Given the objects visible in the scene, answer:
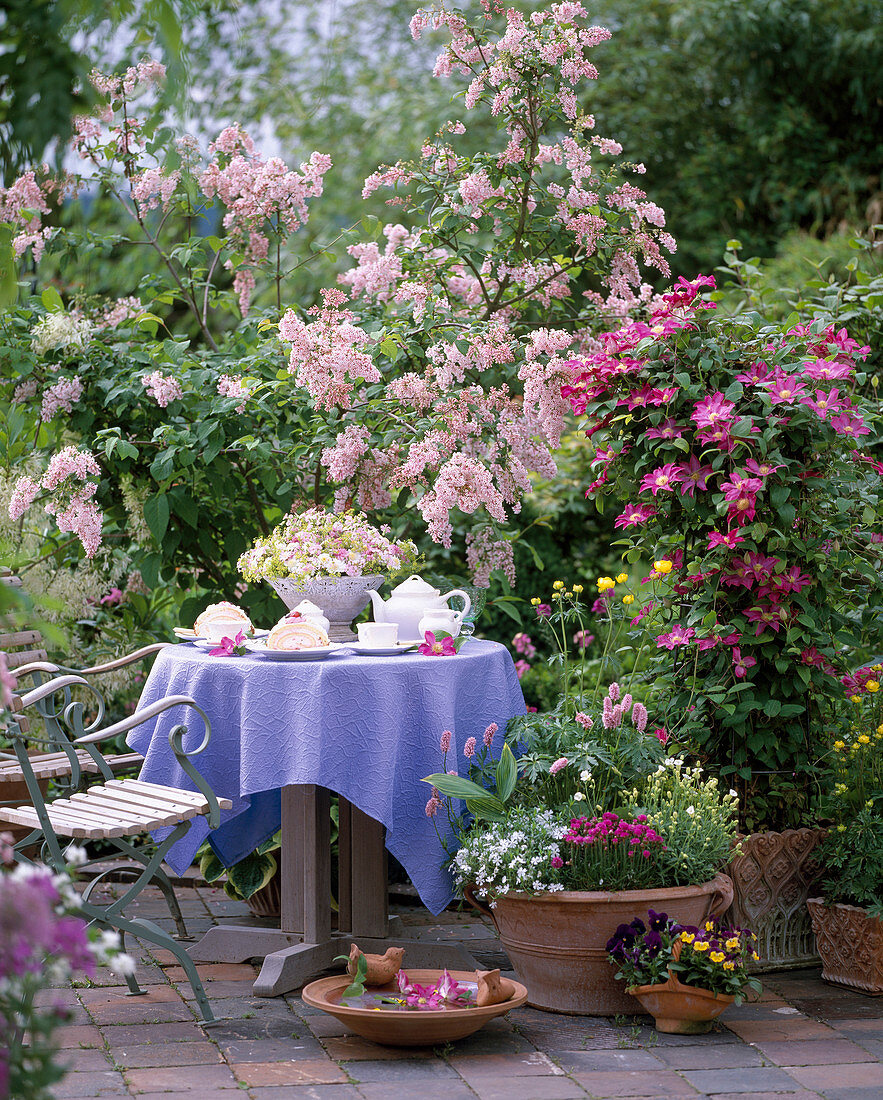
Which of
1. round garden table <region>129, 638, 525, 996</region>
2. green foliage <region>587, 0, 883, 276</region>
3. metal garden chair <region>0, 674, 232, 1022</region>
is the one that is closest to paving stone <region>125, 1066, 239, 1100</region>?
metal garden chair <region>0, 674, 232, 1022</region>

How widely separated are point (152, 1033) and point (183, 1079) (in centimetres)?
33

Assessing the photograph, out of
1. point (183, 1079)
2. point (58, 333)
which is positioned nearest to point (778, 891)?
point (183, 1079)

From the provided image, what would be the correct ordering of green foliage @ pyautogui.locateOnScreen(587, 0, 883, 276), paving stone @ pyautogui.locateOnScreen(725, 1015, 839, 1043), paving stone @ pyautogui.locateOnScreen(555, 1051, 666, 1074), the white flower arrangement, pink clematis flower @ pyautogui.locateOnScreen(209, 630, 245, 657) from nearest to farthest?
1. paving stone @ pyautogui.locateOnScreen(555, 1051, 666, 1074)
2. paving stone @ pyautogui.locateOnScreen(725, 1015, 839, 1043)
3. pink clematis flower @ pyautogui.locateOnScreen(209, 630, 245, 657)
4. the white flower arrangement
5. green foliage @ pyautogui.locateOnScreen(587, 0, 883, 276)

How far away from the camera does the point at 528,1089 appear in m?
2.83

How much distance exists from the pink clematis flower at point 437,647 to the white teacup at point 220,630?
0.59 meters

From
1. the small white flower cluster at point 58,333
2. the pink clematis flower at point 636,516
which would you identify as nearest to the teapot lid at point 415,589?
the pink clematis flower at point 636,516

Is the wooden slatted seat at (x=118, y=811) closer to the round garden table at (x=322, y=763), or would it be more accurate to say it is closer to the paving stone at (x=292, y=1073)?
the round garden table at (x=322, y=763)

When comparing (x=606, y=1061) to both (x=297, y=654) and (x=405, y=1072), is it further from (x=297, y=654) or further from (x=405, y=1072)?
(x=297, y=654)

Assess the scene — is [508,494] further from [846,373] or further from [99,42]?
[99,42]

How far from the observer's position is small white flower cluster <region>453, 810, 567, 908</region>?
10.6 ft

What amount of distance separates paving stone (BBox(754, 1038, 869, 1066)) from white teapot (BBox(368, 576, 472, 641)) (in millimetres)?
1448

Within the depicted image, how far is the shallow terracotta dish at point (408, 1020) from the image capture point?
9.78 ft

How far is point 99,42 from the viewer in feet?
5.49

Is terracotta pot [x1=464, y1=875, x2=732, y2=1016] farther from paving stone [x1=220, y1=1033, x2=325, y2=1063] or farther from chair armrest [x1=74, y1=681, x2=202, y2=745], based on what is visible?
chair armrest [x1=74, y1=681, x2=202, y2=745]
